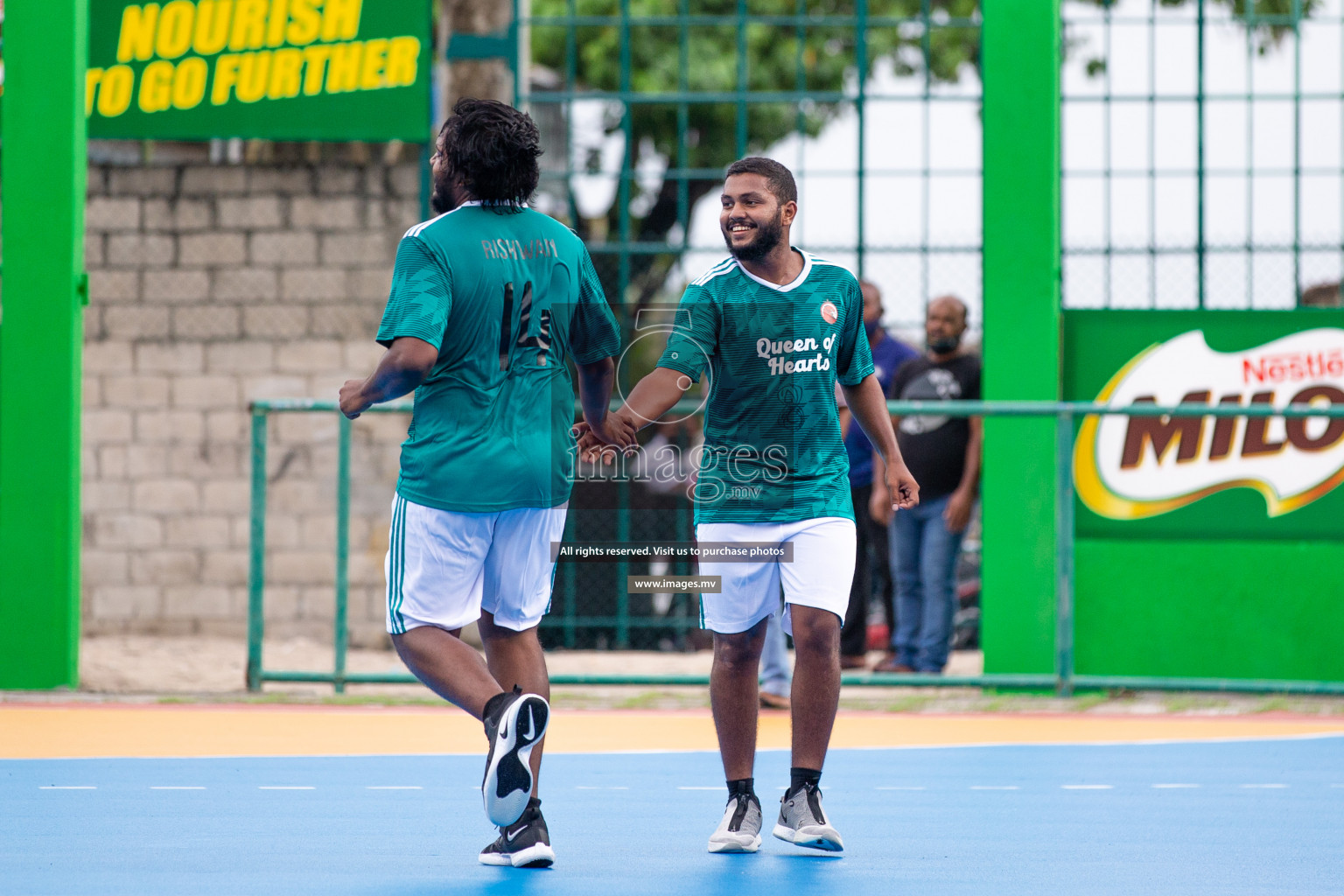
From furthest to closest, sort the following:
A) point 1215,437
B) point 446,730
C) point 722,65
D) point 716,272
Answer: point 722,65 < point 1215,437 < point 446,730 < point 716,272

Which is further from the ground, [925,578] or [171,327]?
[171,327]

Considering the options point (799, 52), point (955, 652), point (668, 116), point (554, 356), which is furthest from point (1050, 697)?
point (668, 116)

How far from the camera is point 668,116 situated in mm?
22438

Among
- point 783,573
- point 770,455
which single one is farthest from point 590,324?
point 783,573

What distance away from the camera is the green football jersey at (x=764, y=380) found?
5.10 m

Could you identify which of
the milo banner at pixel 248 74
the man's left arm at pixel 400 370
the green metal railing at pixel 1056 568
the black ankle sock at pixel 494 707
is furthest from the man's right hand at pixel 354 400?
the milo banner at pixel 248 74

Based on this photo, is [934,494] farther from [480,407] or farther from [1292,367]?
[480,407]

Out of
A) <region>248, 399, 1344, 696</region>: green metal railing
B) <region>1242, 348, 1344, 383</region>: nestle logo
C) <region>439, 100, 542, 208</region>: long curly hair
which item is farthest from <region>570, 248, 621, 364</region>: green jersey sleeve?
<region>1242, 348, 1344, 383</region>: nestle logo

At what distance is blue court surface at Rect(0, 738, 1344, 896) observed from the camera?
Result: 4.69m

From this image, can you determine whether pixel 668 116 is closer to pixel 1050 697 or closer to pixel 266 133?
pixel 266 133

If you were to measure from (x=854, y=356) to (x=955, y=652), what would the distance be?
785 cm

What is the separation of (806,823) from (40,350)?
609 cm

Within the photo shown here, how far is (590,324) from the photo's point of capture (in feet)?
16.4

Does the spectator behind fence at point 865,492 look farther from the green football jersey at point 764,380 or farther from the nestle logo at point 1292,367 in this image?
the green football jersey at point 764,380
